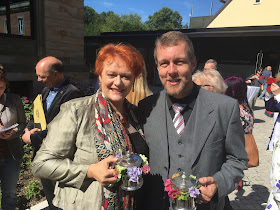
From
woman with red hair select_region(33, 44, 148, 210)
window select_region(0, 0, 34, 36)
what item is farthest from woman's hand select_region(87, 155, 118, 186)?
window select_region(0, 0, 34, 36)

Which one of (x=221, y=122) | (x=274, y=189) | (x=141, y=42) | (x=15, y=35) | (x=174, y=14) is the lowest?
(x=274, y=189)

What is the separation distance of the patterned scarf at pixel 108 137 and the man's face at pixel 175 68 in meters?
0.54

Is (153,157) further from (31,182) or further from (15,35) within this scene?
(15,35)

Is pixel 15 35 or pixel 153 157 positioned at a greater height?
pixel 15 35

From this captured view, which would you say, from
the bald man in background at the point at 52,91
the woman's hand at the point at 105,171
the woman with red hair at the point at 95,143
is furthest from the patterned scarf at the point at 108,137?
the bald man in background at the point at 52,91

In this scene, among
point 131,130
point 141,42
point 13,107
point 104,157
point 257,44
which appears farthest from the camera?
point 141,42

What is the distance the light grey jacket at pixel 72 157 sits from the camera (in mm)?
1562

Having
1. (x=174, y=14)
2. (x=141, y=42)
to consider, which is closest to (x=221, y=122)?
(x=141, y=42)

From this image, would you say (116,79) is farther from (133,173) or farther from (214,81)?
(214,81)

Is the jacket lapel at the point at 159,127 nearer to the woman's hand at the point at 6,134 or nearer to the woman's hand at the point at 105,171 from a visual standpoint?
the woman's hand at the point at 105,171

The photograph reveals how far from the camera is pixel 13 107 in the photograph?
292 cm

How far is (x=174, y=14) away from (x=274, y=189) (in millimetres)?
115972

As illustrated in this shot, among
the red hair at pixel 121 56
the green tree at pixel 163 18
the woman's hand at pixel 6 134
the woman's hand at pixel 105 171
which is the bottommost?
the woman's hand at pixel 6 134

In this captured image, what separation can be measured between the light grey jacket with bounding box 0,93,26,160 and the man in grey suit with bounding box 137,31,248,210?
1.92 m
